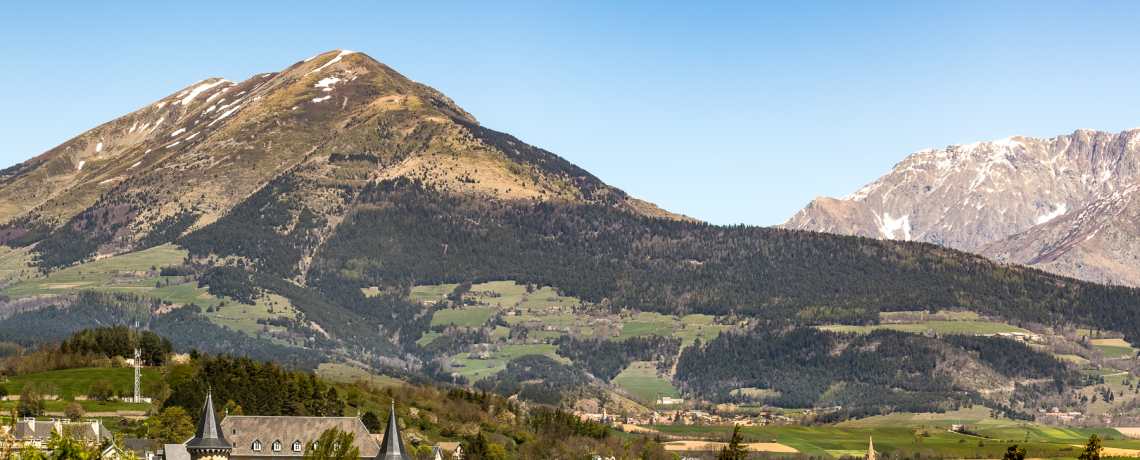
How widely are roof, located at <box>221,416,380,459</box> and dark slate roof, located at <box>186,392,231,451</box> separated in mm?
15738

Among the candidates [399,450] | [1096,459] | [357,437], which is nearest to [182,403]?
[357,437]

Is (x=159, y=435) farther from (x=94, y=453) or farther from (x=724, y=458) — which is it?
(x=94, y=453)

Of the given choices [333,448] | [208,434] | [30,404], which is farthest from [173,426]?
[333,448]

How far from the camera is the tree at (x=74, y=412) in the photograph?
18175cm

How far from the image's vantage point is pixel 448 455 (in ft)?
610

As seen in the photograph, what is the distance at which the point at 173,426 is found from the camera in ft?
537

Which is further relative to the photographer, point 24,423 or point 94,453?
point 24,423

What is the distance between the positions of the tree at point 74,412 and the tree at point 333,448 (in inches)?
2515

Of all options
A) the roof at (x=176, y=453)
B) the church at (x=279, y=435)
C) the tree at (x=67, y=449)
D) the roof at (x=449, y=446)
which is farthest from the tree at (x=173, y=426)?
the tree at (x=67, y=449)

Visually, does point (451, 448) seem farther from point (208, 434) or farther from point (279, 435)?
point (208, 434)

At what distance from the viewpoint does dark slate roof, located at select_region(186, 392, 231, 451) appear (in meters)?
122

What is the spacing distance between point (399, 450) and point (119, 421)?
274 feet

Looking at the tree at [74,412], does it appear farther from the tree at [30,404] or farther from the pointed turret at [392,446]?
the pointed turret at [392,446]

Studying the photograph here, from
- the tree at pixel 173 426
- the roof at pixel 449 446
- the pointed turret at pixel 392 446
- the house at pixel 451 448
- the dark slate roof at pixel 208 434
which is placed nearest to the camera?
the pointed turret at pixel 392 446
